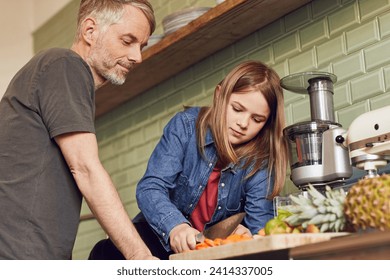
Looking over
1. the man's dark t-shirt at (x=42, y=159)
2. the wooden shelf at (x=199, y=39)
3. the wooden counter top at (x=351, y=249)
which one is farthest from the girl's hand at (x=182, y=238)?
the wooden shelf at (x=199, y=39)

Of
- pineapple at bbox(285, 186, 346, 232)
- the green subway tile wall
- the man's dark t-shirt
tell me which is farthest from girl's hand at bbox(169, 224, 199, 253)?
the green subway tile wall

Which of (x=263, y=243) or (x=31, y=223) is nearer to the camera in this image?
(x=263, y=243)

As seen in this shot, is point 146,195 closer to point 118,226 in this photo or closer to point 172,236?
point 172,236

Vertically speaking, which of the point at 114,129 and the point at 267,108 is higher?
the point at 114,129

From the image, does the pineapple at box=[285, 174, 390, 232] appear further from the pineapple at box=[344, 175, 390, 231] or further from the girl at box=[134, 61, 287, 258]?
the girl at box=[134, 61, 287, 258]

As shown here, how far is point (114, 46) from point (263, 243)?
38.9 inches

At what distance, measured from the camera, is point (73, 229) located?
6.80 feet

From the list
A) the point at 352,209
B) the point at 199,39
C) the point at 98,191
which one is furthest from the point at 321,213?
the point at 199,39

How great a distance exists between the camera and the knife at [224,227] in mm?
2607

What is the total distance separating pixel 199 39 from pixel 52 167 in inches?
56.9

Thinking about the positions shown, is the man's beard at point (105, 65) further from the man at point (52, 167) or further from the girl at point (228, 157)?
the girl at point (228, 157)

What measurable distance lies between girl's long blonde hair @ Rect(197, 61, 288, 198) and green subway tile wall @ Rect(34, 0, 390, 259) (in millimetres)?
279

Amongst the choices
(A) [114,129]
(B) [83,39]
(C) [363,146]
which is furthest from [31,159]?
(A) [114,129]

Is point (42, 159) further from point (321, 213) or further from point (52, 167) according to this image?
point (321, 213)
